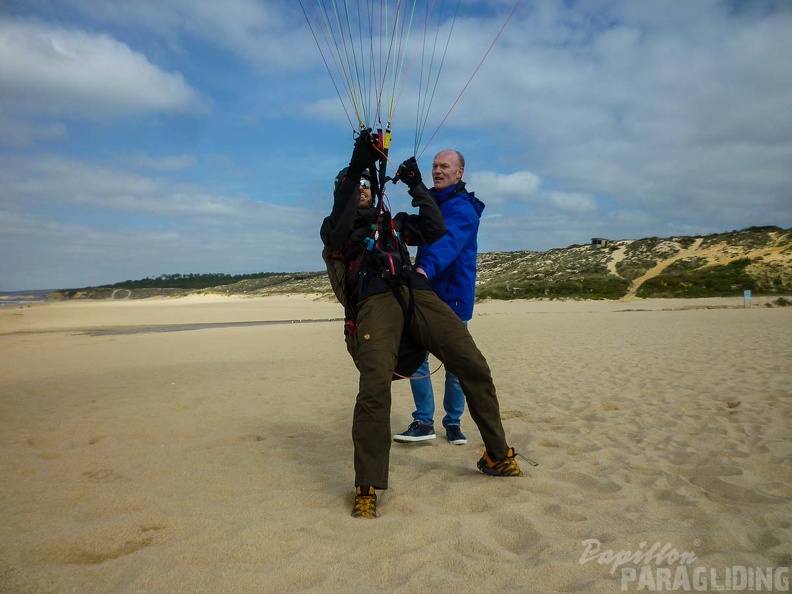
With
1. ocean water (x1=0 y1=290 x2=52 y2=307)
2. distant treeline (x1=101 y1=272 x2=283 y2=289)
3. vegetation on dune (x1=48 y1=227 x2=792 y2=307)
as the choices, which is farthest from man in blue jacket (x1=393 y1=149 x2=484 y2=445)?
distant treeline (x1=101 y1=272 x2=283 y2=289)

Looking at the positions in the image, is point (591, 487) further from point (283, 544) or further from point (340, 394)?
point (340, 394)

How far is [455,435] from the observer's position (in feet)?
16.0

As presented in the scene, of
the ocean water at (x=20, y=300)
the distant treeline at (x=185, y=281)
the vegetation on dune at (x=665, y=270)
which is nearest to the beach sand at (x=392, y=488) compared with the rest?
the vegetation on dune at (x=665, y=270)

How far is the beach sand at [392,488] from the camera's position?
2.60 metres

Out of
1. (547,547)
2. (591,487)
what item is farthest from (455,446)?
(547,547)

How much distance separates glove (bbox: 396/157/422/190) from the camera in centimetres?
378

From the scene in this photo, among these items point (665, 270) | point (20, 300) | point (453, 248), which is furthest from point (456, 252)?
point (20, 300)

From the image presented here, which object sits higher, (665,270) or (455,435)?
(665,270)

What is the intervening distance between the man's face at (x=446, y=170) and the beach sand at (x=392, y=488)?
2338mm

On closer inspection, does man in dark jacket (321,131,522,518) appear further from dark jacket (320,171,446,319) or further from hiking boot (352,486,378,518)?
hiking boot (352,486,378,518)

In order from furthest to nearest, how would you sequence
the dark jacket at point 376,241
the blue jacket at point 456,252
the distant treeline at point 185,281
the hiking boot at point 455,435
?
1. the distant treeline at point 185,281
2. the hiking boot at point 455,435
3. the blue jacket at point 456,252
4. the dark jacket at point 376,241

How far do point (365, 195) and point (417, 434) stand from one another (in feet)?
7.75

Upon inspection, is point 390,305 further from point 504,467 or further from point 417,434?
point 417,434

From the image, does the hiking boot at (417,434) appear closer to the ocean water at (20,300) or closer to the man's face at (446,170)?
the man's face at (446,170)
